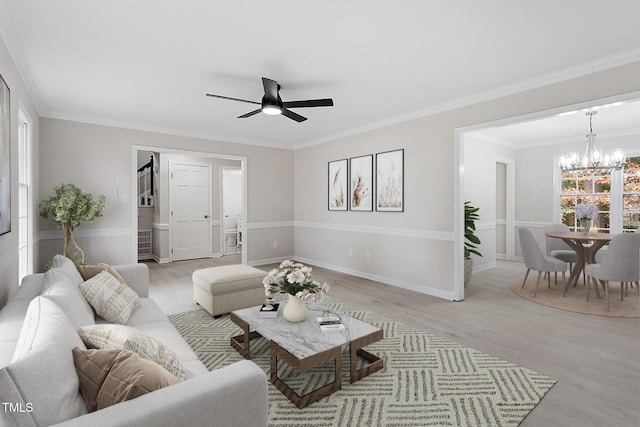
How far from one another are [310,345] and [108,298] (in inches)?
56.8

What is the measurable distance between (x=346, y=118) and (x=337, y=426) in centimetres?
393

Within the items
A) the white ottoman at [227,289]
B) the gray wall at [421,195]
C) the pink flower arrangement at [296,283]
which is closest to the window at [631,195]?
the gray wall at [421,195]

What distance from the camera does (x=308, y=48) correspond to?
105 inches

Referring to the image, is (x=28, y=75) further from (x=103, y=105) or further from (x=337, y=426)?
(x=337, y=426)

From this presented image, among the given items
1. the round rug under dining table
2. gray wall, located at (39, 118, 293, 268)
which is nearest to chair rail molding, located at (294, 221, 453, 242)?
the round rug under dining table

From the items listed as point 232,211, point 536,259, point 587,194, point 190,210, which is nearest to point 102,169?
point 190,210

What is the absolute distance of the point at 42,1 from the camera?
205 centimetres

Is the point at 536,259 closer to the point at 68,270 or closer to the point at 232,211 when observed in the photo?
the point at 68,270

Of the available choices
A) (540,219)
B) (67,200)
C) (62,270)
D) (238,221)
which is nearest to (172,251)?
(238,221)

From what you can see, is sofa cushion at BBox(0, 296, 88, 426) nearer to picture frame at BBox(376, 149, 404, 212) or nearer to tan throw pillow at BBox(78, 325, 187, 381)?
tan throw pillow at BBox(78, 325, 187, 381)

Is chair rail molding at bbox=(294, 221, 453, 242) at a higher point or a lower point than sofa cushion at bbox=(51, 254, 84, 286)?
higher

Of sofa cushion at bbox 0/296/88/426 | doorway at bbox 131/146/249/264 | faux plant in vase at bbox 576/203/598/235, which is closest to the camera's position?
sofa cushion at bbox 0/296/88/426

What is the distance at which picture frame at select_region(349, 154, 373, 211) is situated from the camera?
5211 millimetres

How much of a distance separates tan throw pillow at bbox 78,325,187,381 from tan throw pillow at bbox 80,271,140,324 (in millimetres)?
878
